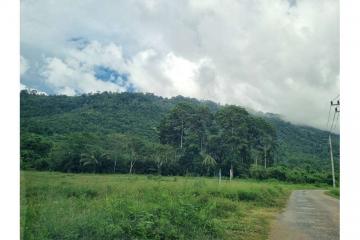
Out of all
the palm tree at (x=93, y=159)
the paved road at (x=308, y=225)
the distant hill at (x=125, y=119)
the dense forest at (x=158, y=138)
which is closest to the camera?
the paved road at (x=308, y=225)

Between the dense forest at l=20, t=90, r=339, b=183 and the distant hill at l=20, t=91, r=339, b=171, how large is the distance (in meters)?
0.02

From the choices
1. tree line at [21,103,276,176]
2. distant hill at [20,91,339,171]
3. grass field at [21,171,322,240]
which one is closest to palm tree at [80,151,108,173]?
tree line at [21,103,276,176]

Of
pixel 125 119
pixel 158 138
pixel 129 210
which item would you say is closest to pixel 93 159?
pixel 125 119

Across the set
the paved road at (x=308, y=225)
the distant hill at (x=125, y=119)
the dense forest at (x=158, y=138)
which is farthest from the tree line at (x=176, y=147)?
the paved road at (x=308, y=225)

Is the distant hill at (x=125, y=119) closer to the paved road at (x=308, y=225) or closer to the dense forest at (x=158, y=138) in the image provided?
the dense forest at (x=158, y=138)

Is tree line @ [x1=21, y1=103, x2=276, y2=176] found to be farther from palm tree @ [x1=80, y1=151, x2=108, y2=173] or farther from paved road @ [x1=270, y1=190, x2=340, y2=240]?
paved road @ [x1=270, y1=190, x2=340, y2=240]

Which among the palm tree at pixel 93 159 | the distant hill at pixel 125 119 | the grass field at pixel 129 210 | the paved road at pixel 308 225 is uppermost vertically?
the distant hill at pixel 125 119

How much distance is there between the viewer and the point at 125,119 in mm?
7176

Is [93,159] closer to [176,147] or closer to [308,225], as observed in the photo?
[176,147]

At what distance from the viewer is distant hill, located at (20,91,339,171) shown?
646cm

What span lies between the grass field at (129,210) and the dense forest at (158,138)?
350mm

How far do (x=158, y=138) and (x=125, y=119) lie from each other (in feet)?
3.08

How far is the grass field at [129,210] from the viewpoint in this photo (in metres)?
4.14
